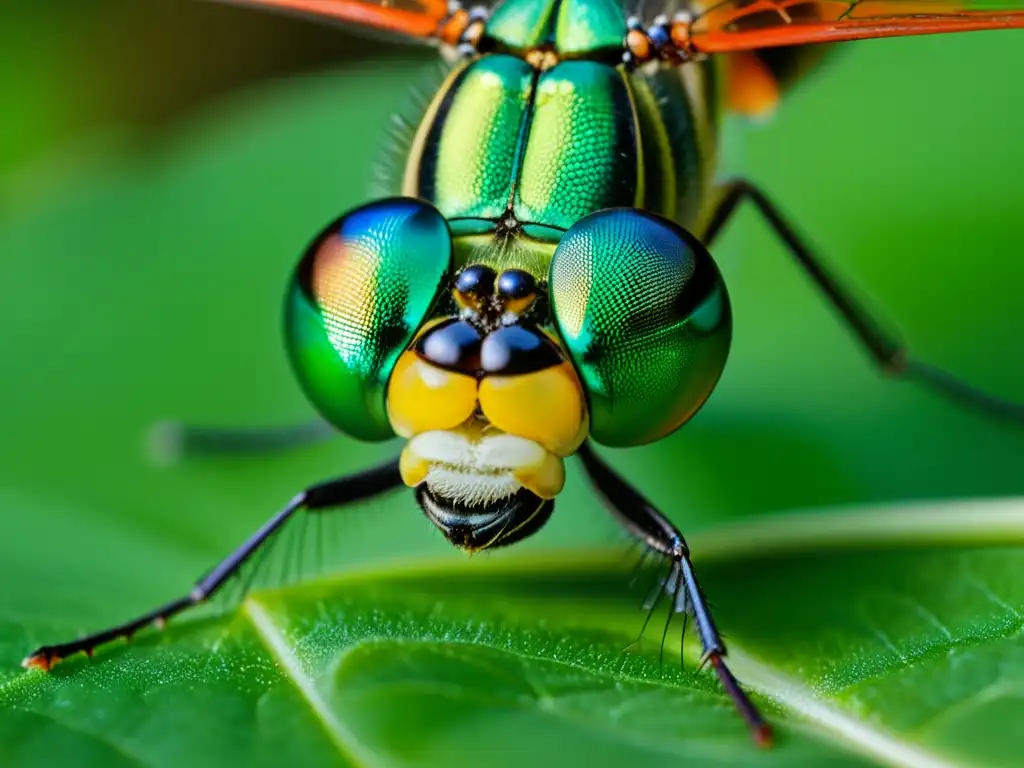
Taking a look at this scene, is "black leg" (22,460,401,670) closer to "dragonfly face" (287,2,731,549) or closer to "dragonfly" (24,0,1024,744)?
"dragonfly" (24,0,1024,744)

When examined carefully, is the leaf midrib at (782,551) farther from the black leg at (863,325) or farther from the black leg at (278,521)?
the black leg at (863,325)

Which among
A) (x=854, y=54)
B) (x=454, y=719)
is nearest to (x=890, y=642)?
(x=454, y=719)

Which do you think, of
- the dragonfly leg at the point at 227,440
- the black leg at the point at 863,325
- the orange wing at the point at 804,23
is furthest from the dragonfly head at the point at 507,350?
the dragonfly leg at the point at 227,440

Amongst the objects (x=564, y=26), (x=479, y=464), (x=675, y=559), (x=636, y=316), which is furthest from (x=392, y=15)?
(x=675, y=559)

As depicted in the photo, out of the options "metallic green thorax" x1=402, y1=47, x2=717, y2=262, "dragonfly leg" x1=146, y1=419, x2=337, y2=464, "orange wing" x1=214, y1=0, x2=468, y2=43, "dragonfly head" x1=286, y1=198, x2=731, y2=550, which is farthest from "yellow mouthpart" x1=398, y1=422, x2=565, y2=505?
"dragonfly leg" x1=146, y1=419, x2=337, y2=464

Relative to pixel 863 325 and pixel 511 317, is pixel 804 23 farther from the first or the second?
pixel 863 325

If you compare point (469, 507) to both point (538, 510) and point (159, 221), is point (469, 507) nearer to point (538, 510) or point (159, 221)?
point (538, 510)

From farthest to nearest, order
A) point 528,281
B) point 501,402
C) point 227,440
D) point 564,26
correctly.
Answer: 1. point 227,440
2. point 564,26
3. point 528,281
4. point 501,402
